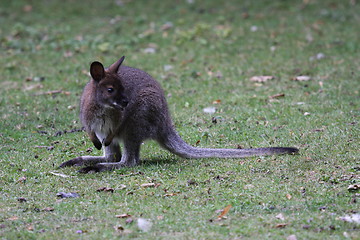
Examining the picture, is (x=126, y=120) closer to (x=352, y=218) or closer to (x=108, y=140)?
(x=108, y=140)

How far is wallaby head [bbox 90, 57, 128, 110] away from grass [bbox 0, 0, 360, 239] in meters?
0.72

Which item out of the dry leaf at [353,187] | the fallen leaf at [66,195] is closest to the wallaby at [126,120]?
the fallen leaf at [66,195]

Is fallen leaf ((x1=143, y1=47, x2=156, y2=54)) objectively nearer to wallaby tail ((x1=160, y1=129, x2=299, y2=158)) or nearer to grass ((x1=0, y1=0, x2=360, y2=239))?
grass ((x1=0, y1=0, x2=360, y2=239))

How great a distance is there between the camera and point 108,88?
5461 millimetres

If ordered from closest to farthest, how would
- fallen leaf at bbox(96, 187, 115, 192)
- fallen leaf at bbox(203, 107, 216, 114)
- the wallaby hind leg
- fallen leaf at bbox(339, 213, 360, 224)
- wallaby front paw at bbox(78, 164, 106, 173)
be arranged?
fallen leaf at bbox(339, 213, 360, 224)
fallen leaf at bbox(96, 187, 115, 192)
wallaby front paw at bbox(78, 164, 106, 173)
the wallaby hind leg
fallen leaf at bbox(203, 107, 216, 114)

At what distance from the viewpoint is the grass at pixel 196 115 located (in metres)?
4.38

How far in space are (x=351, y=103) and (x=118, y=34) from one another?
5739mm

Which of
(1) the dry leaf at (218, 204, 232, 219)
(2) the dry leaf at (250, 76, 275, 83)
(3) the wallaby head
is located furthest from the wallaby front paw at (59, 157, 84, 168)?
(2) the dry leaf at (250, 76, 275, 83)

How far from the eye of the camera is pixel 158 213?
448 cm

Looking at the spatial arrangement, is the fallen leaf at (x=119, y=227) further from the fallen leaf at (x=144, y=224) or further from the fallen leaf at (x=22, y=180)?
the fallen leaf at (x=22, y=180)

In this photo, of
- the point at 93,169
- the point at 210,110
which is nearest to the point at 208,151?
the point at 93,169

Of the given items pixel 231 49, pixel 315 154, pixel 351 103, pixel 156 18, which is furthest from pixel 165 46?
pixel 315 154

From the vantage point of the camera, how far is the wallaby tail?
226 inches

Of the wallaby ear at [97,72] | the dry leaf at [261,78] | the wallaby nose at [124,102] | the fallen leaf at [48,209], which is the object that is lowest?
the fallen leaf at [48,209]
